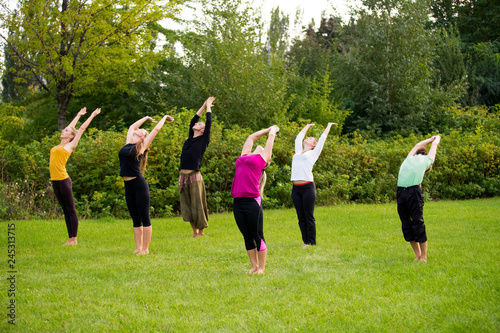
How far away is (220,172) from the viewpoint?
1252 cm

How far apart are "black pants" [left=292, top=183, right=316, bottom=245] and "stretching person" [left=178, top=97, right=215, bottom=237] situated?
1993 mm

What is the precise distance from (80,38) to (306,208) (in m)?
11.7

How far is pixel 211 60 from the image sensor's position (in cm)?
1719

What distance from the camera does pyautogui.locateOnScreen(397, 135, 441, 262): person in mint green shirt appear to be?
653cm

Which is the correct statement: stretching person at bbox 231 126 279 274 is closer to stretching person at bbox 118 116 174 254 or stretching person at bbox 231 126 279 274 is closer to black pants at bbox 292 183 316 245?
stretching person at bbox 118 116 174 254

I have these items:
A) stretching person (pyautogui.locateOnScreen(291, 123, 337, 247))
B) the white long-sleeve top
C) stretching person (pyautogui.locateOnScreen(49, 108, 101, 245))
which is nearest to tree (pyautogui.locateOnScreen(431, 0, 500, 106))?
the white long-sleeve top

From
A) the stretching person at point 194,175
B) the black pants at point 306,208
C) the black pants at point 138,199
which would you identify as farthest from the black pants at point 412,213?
the black pants at point 138,199

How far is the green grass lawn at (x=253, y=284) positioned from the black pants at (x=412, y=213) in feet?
1.33

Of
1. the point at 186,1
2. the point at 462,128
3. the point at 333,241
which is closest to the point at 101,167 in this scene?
the point at 333,241

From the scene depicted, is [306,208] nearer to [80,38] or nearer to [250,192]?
[250,192]

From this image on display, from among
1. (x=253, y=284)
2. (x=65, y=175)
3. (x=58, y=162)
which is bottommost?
(x=253, y=284)

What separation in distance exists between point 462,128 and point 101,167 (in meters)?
16.0

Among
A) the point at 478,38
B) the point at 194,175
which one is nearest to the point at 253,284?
the point at 194,175

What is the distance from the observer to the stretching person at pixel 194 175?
8.69 meters
